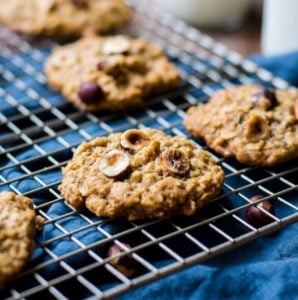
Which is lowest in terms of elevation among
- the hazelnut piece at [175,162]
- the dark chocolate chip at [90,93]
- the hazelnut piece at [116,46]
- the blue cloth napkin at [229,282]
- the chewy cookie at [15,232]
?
the blue cloth napkin at [229,282]

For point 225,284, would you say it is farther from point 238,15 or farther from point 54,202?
point 238,15

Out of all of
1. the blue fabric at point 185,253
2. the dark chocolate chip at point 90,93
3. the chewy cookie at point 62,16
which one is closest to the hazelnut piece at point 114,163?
the blue fabric at point 185,253

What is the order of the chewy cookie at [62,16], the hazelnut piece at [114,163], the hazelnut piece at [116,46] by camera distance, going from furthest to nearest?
1. the chewy cookie at [62,16]
2. the hazelnut piece at [116,46]
3. the hazelnut piece at [114,163]

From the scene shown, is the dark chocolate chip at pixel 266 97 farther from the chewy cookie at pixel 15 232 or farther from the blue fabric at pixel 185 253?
the chewy cookie at pixel 15 232

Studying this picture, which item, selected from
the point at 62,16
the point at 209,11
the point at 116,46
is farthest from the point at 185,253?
the point at 209,11

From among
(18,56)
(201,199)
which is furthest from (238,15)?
(201,199)

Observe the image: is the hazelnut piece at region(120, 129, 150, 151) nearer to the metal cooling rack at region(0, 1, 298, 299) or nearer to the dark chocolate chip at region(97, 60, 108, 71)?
the metal cooling rack at region(0, 1, 298, 299)
